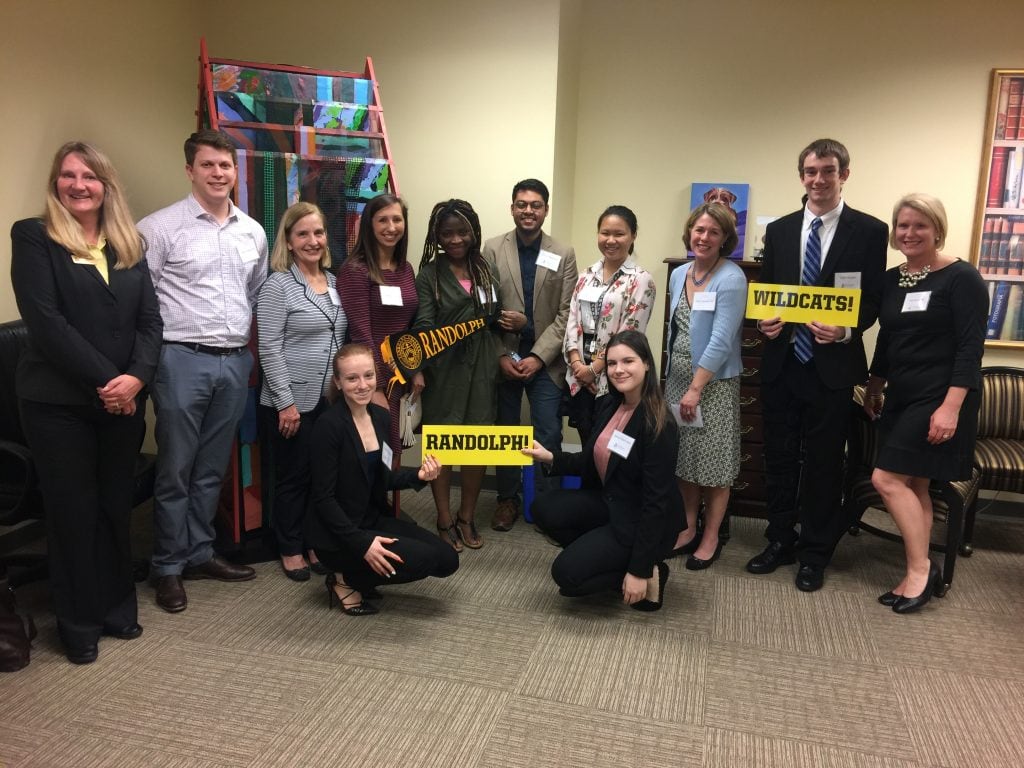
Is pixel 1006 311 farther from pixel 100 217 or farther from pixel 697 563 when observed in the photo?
pixel 100 217

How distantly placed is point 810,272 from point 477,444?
5.06 ft

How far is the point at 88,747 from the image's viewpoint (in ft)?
6.87

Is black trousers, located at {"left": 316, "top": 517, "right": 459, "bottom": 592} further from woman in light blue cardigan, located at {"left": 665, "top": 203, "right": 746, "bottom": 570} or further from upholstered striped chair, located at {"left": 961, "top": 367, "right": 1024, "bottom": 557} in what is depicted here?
upholstered striped chair, located at {"left": 961, "top": 367, "right": 1024, "bottom": 557}

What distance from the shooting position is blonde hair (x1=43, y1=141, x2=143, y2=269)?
2328 millimetres

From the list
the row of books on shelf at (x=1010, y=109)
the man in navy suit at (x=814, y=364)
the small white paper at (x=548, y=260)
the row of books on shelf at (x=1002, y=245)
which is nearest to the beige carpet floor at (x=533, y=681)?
the man in navy suit at (x=814, y=364)

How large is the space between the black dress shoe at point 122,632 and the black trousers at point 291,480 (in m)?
0.70

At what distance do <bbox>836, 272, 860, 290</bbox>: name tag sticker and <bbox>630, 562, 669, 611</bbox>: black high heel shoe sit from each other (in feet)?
4.41

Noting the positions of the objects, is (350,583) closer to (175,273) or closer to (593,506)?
(593,506)

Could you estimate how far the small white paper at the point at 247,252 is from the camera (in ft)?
9.70

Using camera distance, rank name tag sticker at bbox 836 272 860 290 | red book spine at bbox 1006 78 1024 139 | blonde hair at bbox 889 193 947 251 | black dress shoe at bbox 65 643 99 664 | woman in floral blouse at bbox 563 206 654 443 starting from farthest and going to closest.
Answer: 1. red book spine at bbox 1006 78 1024 139
2. woman in floral blouse at bbox 563 206 654 443
3. name tag sticker at bbox 836 272 860 290
4. blonde hair at bbox 889 193 947 251
5. black dress shoe at bbox 65 643 99 664

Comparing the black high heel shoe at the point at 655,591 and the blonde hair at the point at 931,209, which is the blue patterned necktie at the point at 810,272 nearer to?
the blonde hair at the point at 931,209

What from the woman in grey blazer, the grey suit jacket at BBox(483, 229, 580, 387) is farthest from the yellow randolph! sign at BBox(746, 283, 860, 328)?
the woman in grey blazer

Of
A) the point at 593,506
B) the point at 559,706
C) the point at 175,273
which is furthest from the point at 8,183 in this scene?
the point at 559,706

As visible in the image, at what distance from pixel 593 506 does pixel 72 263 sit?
2.07 m
